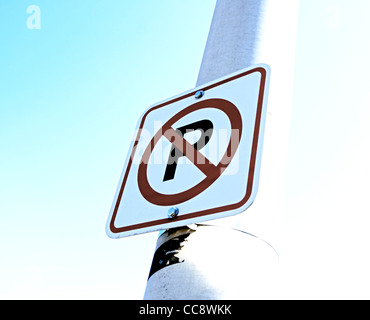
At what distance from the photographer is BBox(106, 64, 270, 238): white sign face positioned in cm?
106

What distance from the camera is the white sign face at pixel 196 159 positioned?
1.06 metres

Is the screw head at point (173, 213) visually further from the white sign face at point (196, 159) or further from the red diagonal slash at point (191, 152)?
the red diagonal slash at point (191, 152)

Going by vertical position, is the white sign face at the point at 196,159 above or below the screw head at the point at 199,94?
below

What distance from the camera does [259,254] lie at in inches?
46.5

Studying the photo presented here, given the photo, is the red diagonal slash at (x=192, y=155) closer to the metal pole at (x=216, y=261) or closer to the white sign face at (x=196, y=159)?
the white sign face at (x=196, y=159)

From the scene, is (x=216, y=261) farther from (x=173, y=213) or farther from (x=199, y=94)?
(x=199, y=94)

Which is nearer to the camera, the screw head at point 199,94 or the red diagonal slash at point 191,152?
the red diagonal slash at point 191,152

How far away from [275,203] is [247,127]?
0.97 ft

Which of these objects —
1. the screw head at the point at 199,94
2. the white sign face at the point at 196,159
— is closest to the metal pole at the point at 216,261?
the white sign face at the point at 196,159

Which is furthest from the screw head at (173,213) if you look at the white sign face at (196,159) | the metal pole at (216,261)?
the metal pole at (216,261)

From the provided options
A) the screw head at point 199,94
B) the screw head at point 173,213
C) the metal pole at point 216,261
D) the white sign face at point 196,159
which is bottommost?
the metal pole at point 216,261

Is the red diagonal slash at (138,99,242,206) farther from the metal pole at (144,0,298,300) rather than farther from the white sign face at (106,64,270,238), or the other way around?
the metal pole at (144,0,298,300)
